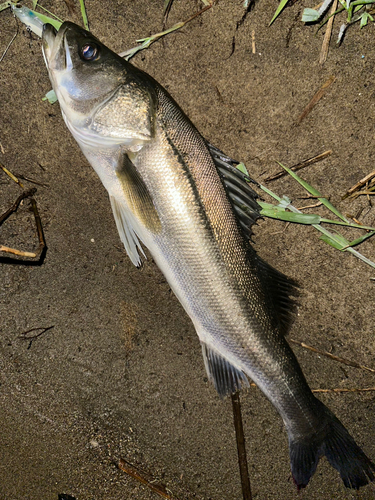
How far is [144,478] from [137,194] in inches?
78.4

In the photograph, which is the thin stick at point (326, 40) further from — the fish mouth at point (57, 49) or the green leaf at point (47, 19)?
the green leaf at point (47, 19)

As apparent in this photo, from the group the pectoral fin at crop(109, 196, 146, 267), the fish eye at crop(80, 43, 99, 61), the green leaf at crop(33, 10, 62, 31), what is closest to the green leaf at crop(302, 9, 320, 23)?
the fish eye at crop(80, 43, 99, 61)

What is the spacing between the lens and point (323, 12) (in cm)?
227

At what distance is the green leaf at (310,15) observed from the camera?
7.25ft

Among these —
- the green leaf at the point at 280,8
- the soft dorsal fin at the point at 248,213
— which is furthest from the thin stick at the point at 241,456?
the green leaf at the point at 280,8

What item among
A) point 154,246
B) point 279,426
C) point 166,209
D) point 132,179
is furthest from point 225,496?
point 132,179

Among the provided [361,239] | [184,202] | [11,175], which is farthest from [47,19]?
[361,239]

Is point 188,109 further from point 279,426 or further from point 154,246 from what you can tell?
point 279,426

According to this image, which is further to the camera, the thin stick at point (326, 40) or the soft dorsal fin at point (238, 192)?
the thin stick at point (326, 40)

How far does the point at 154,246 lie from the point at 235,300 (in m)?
0.59

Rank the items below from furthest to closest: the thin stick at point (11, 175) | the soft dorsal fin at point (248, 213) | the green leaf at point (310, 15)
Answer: the thin stick at point (11, 175)
the green leaf at point (310, 15)
the soft dorsal fin at point (248, 213)

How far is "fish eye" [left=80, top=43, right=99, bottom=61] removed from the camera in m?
1.90

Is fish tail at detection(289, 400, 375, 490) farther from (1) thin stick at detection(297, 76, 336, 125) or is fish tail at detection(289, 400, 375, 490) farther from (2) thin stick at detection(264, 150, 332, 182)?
(1) thin stick at detection(297, 76, 336, 125)

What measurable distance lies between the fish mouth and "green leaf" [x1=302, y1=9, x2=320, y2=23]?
156 cm
